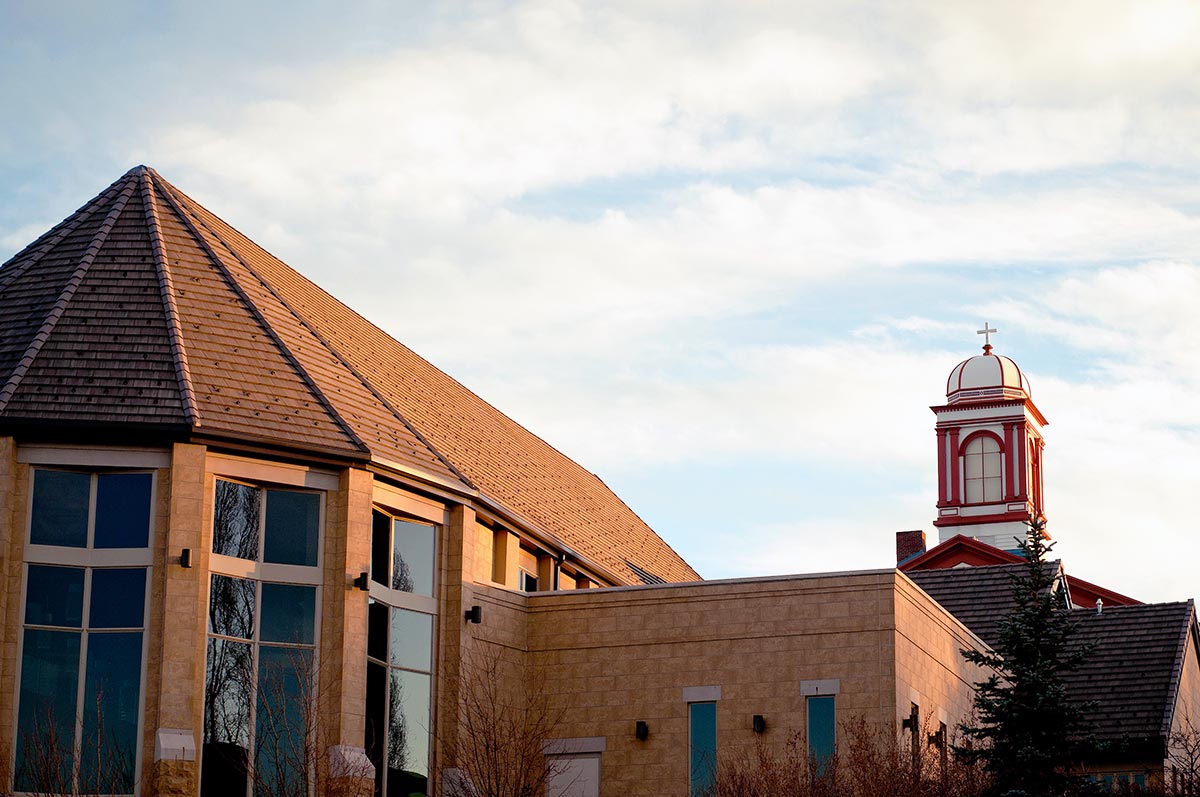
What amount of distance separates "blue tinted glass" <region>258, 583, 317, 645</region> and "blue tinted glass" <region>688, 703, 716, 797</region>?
22.8 feet

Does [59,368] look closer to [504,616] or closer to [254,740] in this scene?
[254,740]

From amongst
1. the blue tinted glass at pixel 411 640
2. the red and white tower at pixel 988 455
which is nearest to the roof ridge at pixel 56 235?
the blue tinted glass at pixel 411 640

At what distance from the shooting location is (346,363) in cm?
3322

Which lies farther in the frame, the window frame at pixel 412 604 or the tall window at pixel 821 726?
the tall window at pixel 821 726

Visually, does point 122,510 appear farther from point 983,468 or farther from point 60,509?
point 983,468

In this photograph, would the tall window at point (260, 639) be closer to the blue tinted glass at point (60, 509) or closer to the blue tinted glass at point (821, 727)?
the blue tinted glass at point (60, 509)

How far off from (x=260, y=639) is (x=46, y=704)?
323 centimetres

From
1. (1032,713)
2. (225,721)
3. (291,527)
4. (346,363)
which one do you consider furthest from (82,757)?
(1032,713)

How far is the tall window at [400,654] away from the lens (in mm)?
29516

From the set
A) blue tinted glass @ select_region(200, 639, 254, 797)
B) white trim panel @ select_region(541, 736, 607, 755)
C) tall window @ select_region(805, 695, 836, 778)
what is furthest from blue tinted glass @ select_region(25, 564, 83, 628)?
tall window @ select_region(805, 695, 836, 778)

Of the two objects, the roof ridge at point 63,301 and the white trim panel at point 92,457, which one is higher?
the roof ridge at point 63,301

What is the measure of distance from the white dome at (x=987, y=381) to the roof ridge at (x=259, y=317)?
165 ft

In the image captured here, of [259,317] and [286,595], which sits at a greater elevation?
[259,317]

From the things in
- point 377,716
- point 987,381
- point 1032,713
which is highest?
point 987,381
